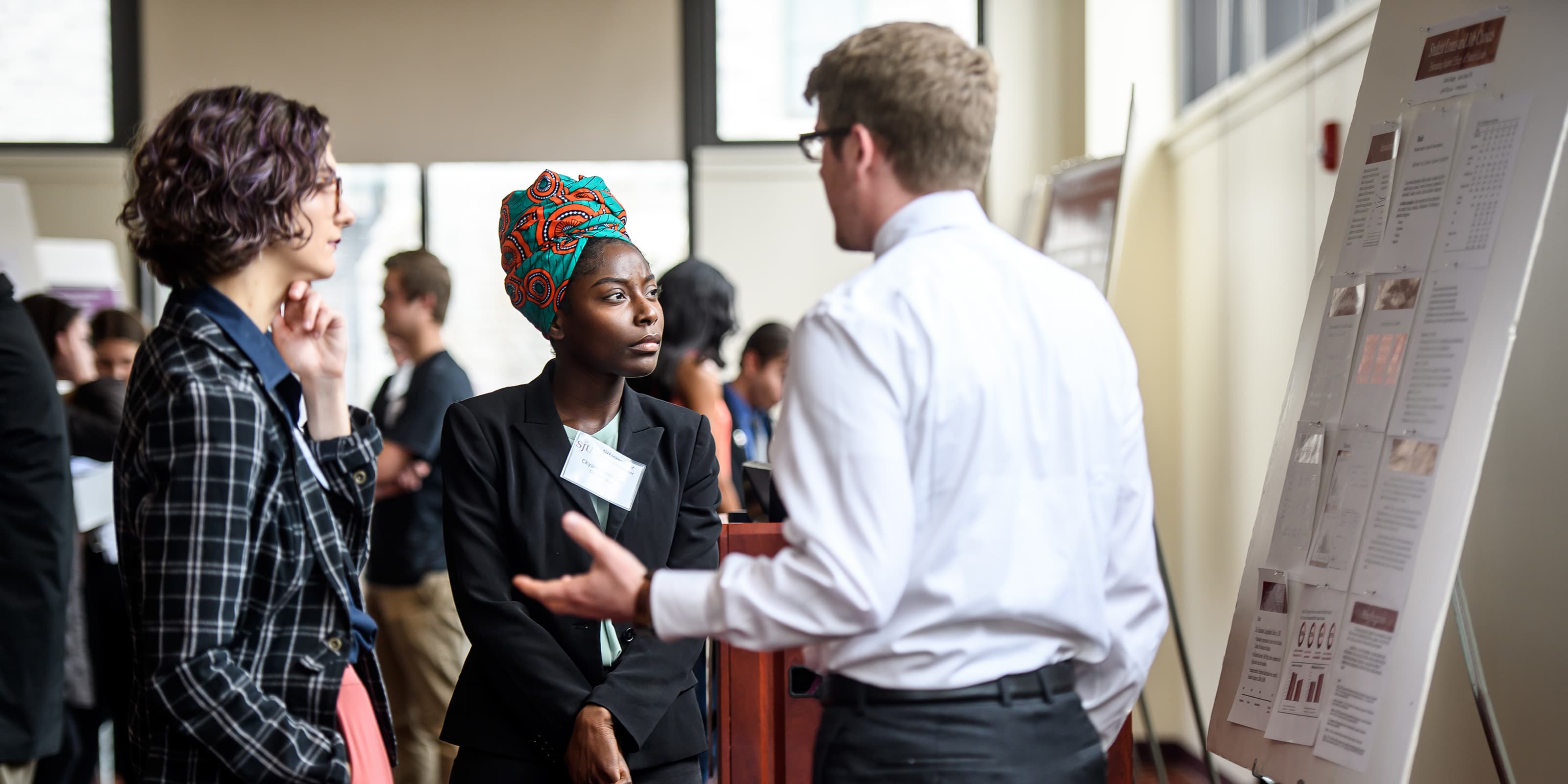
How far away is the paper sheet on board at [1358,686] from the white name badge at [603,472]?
1.21 meters

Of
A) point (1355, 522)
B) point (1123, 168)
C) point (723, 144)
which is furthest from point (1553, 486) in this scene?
point (723, 144)

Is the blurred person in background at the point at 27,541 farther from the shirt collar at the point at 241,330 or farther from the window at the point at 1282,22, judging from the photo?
the window at the point at 1282,22

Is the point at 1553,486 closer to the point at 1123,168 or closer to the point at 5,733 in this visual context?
the point at 1123,168

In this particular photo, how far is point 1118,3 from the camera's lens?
506 cm

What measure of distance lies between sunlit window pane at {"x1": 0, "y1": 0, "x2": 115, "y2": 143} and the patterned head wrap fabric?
16.6 feet

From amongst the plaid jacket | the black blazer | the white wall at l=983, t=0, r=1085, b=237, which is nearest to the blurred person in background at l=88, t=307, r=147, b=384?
the black blazer

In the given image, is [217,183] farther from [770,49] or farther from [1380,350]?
[770,49]

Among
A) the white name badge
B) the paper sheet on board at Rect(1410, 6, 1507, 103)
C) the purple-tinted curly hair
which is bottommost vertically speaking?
the white name badge

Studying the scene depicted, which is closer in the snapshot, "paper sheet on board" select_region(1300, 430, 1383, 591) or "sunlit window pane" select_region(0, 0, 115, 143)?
"paper sheet on board" select_region(1300, 430, 1383, 591)

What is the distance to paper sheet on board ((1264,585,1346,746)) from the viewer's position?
2070 millimetres

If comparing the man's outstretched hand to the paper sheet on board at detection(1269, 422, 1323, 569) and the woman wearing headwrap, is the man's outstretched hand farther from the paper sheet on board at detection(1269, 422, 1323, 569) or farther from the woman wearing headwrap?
the paper sheet on board at detection(1269, 422, 1323, 569)

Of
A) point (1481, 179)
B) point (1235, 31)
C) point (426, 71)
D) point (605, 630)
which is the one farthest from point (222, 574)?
point (426, 71)

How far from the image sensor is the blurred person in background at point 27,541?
230 cm

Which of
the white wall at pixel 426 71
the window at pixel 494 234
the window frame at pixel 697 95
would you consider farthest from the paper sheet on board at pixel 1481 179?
the white wall at pixel 426 71
